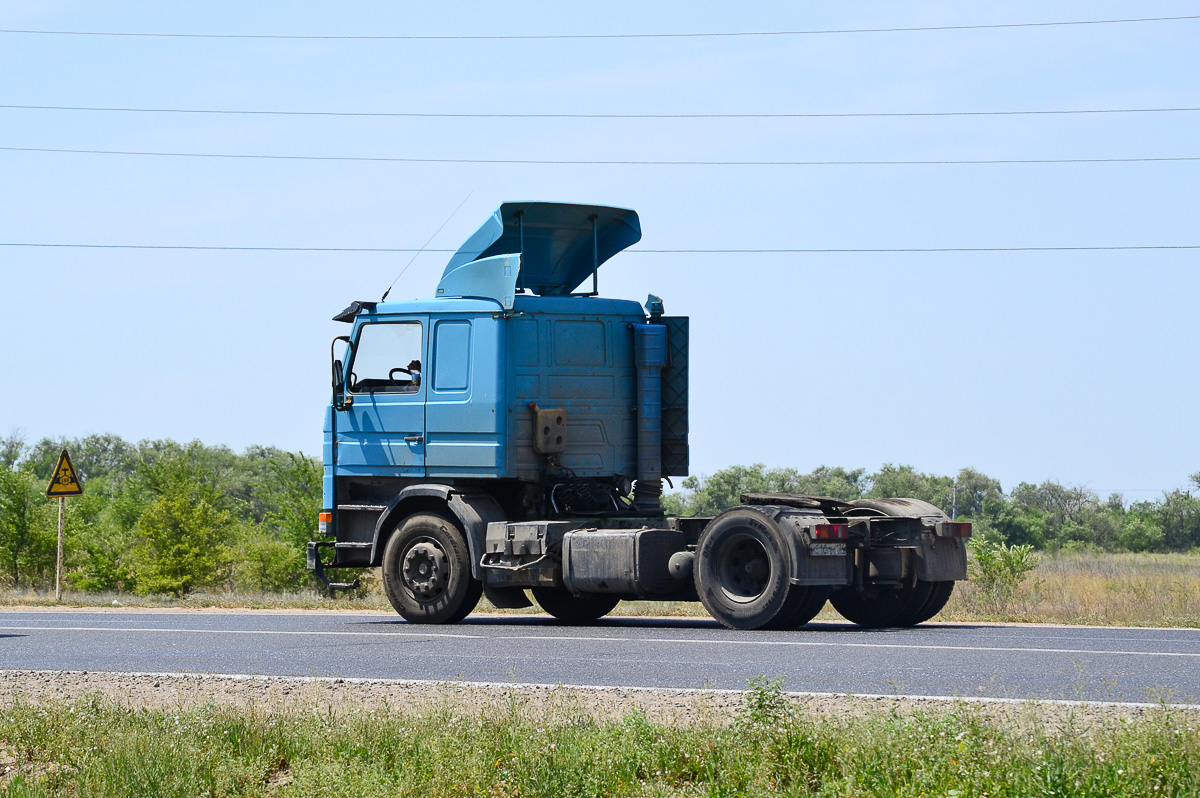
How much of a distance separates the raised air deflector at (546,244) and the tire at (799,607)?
15.6 feet

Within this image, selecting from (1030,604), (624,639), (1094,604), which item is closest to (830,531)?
(624,639)

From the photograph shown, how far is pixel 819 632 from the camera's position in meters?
13.8

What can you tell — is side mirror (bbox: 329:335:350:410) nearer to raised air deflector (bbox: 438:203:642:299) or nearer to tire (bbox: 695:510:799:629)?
raised air deflector (bbox: 438:203:642:299)

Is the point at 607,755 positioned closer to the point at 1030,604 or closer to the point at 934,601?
the point at 934,601

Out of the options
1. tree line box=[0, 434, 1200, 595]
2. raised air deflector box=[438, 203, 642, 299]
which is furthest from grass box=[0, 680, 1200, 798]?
tree line box=[0, 434, 1200, 595]

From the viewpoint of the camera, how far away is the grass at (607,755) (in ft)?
21.5

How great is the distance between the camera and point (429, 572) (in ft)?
52.2

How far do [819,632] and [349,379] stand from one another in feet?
20.3

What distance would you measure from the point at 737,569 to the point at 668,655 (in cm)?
287

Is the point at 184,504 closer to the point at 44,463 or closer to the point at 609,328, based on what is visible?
the point at 609,328

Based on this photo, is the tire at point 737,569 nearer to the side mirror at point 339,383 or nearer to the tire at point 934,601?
the tire at point 934,601

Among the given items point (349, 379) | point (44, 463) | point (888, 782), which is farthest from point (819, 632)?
point (44, 463)

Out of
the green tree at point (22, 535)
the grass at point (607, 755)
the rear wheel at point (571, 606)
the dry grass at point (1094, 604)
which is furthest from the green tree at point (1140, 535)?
the grass at point (607, 755)

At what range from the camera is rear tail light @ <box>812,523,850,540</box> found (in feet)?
44.6
